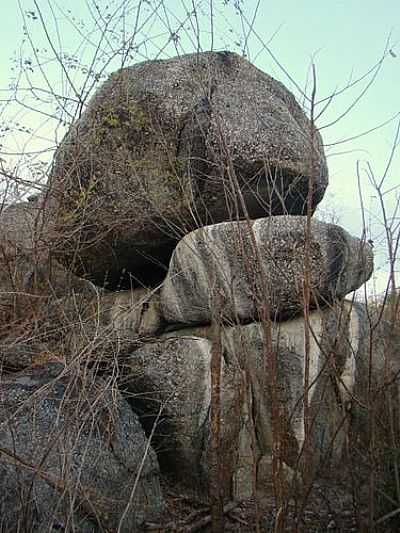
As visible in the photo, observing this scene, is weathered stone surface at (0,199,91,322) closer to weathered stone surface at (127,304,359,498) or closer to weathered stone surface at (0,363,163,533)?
weathered stone surface at (127,304,359,498)

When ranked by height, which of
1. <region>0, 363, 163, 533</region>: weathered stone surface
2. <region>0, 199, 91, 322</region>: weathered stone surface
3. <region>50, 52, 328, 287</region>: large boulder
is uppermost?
<region>50, 52, 328, 287</region>: large boulder

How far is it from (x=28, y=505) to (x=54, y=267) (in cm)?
259

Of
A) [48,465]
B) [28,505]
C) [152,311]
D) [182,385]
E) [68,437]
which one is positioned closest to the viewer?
[68,437]

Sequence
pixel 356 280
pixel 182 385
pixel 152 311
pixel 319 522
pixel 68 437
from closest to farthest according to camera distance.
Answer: pixel 68 437, pixel 319 522, pixel 182 385, pixel 356 280, pixel 152 311

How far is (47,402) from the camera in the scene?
146 inches

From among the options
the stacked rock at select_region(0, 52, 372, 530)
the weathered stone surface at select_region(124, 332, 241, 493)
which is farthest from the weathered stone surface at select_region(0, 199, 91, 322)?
the weathered stone surface at select_region(124, 332, 241, 493)

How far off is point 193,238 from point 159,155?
2.29 feet

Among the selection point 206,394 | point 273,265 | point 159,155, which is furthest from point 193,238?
point 206,394

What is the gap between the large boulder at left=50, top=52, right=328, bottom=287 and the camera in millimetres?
4848

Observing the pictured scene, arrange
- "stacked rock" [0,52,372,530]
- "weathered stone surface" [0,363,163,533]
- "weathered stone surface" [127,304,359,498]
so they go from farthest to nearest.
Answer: "stacked rock" [0,52,372,530] → "weathered stone surface" [127,304,359,498] → "weathered stone surface" [0,363,163,533]

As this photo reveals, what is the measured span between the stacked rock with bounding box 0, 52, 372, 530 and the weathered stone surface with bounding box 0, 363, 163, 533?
47 cm

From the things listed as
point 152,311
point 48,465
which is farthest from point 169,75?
point 48,465

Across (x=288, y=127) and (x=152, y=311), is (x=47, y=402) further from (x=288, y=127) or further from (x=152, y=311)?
(x=288, y=127)

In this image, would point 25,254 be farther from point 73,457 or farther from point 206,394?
point 73,457
